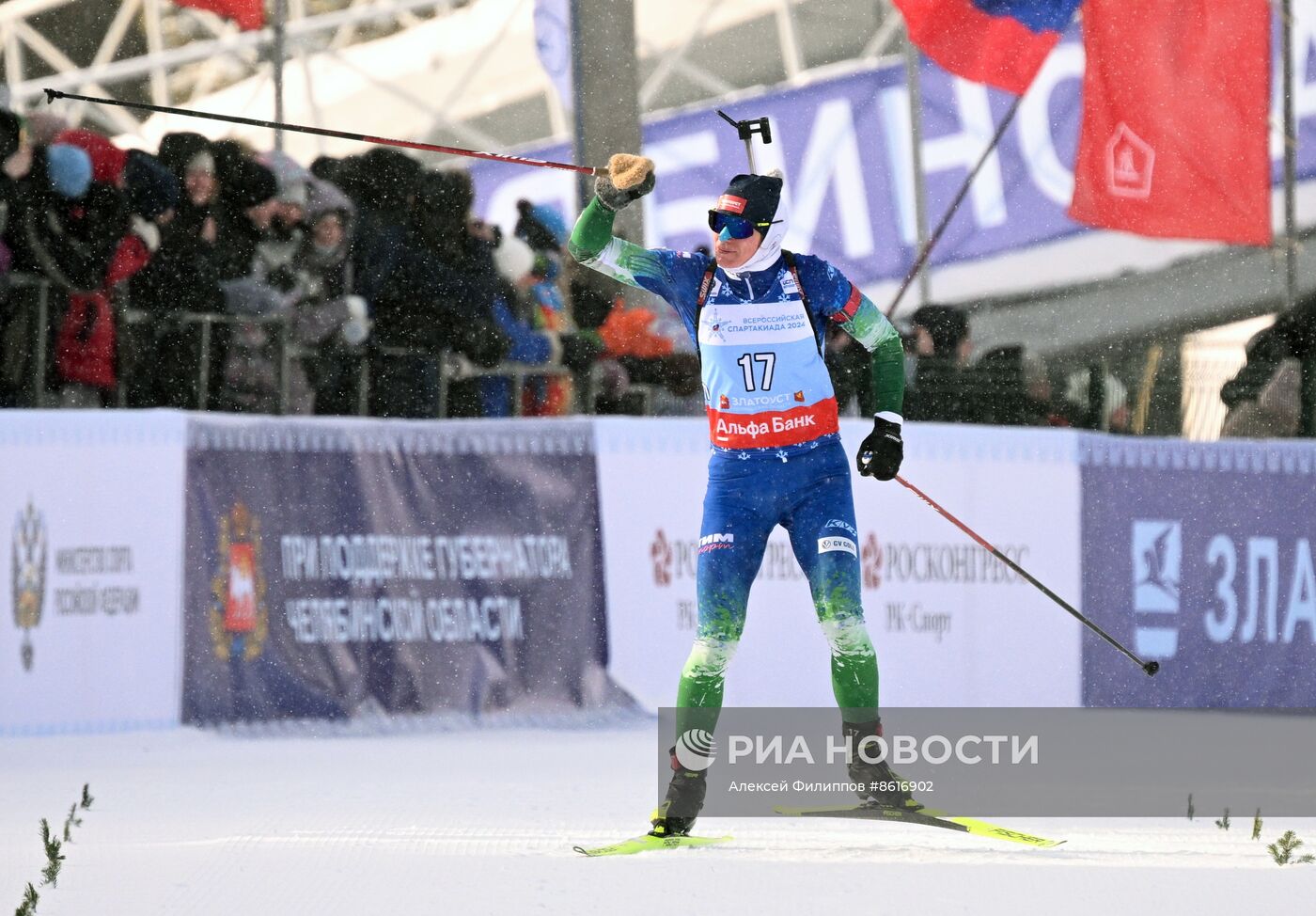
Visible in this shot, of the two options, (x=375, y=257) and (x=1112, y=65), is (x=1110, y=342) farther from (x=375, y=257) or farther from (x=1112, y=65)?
(x=375, y=257)

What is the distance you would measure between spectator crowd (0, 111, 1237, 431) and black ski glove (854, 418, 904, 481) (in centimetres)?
393

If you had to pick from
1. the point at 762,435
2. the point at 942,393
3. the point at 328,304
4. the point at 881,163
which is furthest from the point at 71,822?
the point at 881,163

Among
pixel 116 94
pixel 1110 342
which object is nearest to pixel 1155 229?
pixel 1110 342

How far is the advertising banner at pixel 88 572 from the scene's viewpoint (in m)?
8.84

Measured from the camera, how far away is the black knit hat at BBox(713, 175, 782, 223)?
6.15 metres

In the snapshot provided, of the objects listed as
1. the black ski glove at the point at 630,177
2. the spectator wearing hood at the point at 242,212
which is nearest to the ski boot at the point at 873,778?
the black ski glove at the point at 630,177

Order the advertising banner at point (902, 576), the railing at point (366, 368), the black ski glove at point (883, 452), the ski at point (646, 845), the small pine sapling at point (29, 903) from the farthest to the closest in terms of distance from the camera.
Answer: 1. the advertising banner at point (902, 576)
2. the railing at point (366, 368)
3. the black ski glove at point (883, 452)
4. the ski at point (646, 845)
5. the small pine sapling at point (29, 903)

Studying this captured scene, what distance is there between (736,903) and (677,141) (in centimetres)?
945

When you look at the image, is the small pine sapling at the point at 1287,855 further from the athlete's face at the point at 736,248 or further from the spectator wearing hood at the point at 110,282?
the spectator wearing hood at the point at 110,282

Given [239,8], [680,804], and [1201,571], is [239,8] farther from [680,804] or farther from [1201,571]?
[680,804]

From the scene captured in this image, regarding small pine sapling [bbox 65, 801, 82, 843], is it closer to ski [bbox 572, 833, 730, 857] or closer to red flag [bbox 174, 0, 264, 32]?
ski [bbox 572, 833, 730, 857]

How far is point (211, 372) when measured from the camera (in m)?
9.52

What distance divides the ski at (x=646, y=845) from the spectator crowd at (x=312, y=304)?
171 inches

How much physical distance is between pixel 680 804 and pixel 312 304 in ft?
14.4
